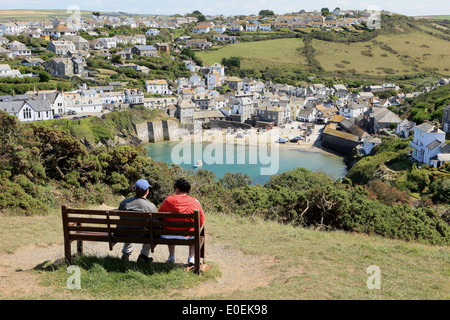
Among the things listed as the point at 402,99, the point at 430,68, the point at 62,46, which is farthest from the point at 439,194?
the point at 430,68

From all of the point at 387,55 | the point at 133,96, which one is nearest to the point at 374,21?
the point at 387,55

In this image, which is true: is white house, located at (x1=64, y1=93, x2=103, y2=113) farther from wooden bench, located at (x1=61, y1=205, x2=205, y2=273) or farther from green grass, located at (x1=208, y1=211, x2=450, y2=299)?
wooden bench, located at (x1=61, y1=205, x2=205, y2=273)

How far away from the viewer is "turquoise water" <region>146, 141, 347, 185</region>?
127 ft

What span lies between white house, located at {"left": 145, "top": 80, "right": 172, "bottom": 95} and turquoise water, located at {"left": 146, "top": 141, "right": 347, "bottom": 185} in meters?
15.7

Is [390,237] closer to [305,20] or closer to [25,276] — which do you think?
[25,276]

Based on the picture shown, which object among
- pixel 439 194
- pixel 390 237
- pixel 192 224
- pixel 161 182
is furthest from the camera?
pixel 439 194

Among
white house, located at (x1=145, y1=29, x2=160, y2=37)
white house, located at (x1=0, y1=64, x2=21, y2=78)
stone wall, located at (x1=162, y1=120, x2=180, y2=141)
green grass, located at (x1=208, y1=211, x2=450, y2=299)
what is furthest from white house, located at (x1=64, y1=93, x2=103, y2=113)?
white house, located at (x1=145, y1=29, x2=160, y2=37)

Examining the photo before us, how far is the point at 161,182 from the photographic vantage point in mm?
16828

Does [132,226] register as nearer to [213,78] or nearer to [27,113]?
[27,113]

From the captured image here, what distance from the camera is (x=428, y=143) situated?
29312mm

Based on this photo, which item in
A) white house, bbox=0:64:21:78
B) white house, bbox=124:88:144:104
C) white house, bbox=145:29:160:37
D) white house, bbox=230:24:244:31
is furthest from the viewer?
white house, bbox=230:24:244:31

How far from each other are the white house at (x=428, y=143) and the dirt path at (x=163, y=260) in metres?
25.3

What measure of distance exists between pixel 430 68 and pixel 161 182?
311ft

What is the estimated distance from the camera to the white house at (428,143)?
2845cm
